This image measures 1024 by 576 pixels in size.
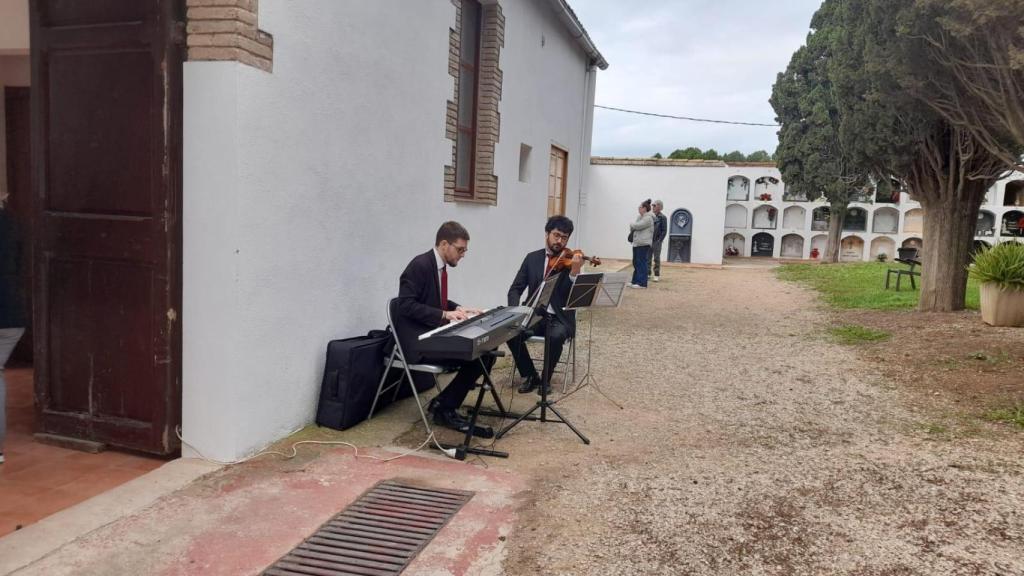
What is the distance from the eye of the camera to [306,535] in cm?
326

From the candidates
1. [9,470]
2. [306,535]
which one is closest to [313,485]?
[306,535]

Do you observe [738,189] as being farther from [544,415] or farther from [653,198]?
[544,415]

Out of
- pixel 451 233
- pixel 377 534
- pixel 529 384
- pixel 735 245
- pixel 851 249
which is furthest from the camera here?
pixel 735 245

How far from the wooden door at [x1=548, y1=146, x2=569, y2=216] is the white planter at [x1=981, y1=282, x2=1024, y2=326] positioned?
612 centimetres

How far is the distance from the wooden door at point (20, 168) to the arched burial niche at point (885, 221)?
28.4 meters

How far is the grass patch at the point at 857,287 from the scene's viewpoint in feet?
37.6

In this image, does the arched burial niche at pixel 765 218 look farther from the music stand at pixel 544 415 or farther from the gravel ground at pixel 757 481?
the music stand at pixel 544 415

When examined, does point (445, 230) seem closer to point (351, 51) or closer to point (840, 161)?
point (351, 51)

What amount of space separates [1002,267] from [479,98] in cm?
655

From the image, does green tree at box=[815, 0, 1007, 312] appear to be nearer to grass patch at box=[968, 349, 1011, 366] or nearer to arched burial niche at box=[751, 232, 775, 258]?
grass patch at box=[968, 349, 1011, 366]

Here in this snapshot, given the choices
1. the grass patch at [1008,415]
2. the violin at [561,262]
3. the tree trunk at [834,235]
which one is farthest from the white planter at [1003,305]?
the tree trunk at [834,235]

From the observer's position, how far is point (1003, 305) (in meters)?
8.47

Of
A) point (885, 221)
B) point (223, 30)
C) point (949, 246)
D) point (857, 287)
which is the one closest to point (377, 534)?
point (223, 30)

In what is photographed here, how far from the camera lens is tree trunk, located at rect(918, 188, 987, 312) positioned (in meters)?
9.77
